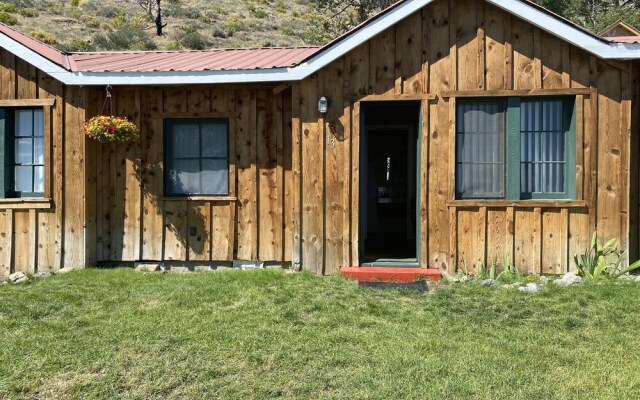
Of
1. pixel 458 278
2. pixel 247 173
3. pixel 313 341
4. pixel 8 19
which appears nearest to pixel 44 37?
pixel 8 19

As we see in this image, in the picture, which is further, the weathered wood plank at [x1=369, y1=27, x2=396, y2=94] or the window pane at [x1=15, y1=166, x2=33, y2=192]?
the window pane at [x1=15, y1=166, x2=33, y2=192]

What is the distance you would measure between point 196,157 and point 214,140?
369 millimetres

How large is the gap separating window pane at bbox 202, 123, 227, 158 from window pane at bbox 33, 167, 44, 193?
2.37 metres

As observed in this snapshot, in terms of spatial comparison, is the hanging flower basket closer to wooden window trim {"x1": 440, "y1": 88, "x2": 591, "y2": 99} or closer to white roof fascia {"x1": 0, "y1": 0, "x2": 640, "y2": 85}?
white roof fascia {"x1": 0, "y1": 0, "x2": 640, "y2": 85}

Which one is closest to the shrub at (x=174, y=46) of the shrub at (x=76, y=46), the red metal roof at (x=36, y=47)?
the shrub at (x=76, y=46)

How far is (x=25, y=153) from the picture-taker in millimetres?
7383

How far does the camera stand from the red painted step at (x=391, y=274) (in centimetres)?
649

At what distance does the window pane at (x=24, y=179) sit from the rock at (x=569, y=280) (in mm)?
7388

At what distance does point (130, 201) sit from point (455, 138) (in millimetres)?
4732

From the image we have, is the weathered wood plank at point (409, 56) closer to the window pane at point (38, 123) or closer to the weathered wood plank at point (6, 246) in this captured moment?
the window pane at point (38, 123)

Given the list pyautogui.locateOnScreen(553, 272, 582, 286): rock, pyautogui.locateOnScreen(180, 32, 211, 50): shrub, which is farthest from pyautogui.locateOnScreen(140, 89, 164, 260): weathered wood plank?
pyautogui.locateOnScreen(180, 32, 211, 50): shrub

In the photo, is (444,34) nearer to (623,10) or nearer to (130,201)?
(130,201)

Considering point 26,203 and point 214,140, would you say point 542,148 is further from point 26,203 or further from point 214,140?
point 26,203

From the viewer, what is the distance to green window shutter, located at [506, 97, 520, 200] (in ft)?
21.7
